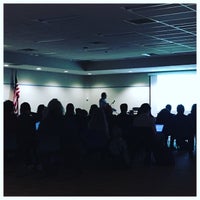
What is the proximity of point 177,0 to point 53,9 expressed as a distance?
239 cm

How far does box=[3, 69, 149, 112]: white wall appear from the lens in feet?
53.9

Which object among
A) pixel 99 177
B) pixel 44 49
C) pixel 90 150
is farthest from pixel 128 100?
pixel 99 177

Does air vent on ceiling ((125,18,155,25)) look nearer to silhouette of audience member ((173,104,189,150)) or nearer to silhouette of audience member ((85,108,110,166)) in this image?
silhouette of audience member ((85,108,110,166))

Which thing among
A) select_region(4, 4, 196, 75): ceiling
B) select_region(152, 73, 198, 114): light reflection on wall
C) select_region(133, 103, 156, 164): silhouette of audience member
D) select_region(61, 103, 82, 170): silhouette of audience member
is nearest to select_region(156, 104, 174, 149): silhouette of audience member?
select_region(133, 103, 156, 164): silhouette of audience member

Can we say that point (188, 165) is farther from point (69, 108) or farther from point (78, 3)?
point (78, 3)

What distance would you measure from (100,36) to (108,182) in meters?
5.09

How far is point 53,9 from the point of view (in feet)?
25.4

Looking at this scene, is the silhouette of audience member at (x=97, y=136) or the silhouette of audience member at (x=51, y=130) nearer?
the silhouette of audience member at (x=51, y=130)

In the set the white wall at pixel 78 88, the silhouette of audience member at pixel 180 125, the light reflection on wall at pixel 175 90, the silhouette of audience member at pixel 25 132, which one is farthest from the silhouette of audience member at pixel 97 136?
the light reflection on wall at pixel 175 90

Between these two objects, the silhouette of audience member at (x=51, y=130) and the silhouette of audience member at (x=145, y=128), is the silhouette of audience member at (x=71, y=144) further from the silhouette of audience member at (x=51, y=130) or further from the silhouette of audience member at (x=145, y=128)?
the silhouette of audience member at (x=145, y=128)

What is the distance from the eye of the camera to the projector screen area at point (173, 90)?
672 inches

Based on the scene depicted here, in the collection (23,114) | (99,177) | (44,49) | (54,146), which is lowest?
(99,177)

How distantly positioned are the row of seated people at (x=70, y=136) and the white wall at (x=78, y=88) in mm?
7197

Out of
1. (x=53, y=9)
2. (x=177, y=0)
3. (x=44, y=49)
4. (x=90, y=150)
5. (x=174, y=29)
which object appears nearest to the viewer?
(x=177, y=0)
